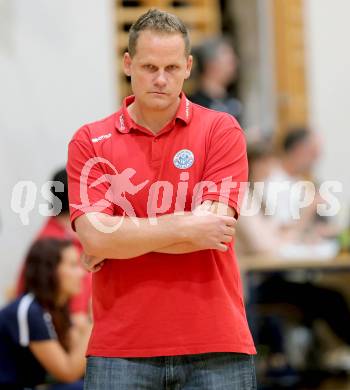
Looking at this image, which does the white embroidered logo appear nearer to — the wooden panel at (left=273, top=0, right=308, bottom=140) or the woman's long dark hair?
the woman's long dark hair

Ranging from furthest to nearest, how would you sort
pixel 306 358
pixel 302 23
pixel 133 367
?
1. pixel 302 23
2. pixel 306 358
3. pixel 133 367

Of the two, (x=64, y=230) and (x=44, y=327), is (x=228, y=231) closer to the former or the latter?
(x=44, y=327)

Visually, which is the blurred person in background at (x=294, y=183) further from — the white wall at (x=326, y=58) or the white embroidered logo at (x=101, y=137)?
the white embroidered logo at (x=101, y=137)

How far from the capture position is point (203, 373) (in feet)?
9.61

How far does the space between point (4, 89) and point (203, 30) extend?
2.65 metres

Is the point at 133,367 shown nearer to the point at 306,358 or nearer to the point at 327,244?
the point at 327,244

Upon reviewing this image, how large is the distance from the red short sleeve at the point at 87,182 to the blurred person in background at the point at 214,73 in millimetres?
4490

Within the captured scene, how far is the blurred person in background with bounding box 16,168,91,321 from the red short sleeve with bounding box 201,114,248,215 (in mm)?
1982

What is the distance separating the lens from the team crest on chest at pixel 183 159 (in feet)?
9.94

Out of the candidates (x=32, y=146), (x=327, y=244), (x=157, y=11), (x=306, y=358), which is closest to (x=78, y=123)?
(x=32, y=146)

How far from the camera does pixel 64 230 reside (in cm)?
542

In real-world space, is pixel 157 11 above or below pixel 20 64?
above

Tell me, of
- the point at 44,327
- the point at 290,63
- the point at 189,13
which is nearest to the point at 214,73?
the point at 189,13

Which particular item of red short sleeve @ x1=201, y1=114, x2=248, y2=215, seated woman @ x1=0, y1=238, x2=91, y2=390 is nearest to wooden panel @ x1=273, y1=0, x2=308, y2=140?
seated woman @ x1=0, y1=238, x2=91, y2=390
